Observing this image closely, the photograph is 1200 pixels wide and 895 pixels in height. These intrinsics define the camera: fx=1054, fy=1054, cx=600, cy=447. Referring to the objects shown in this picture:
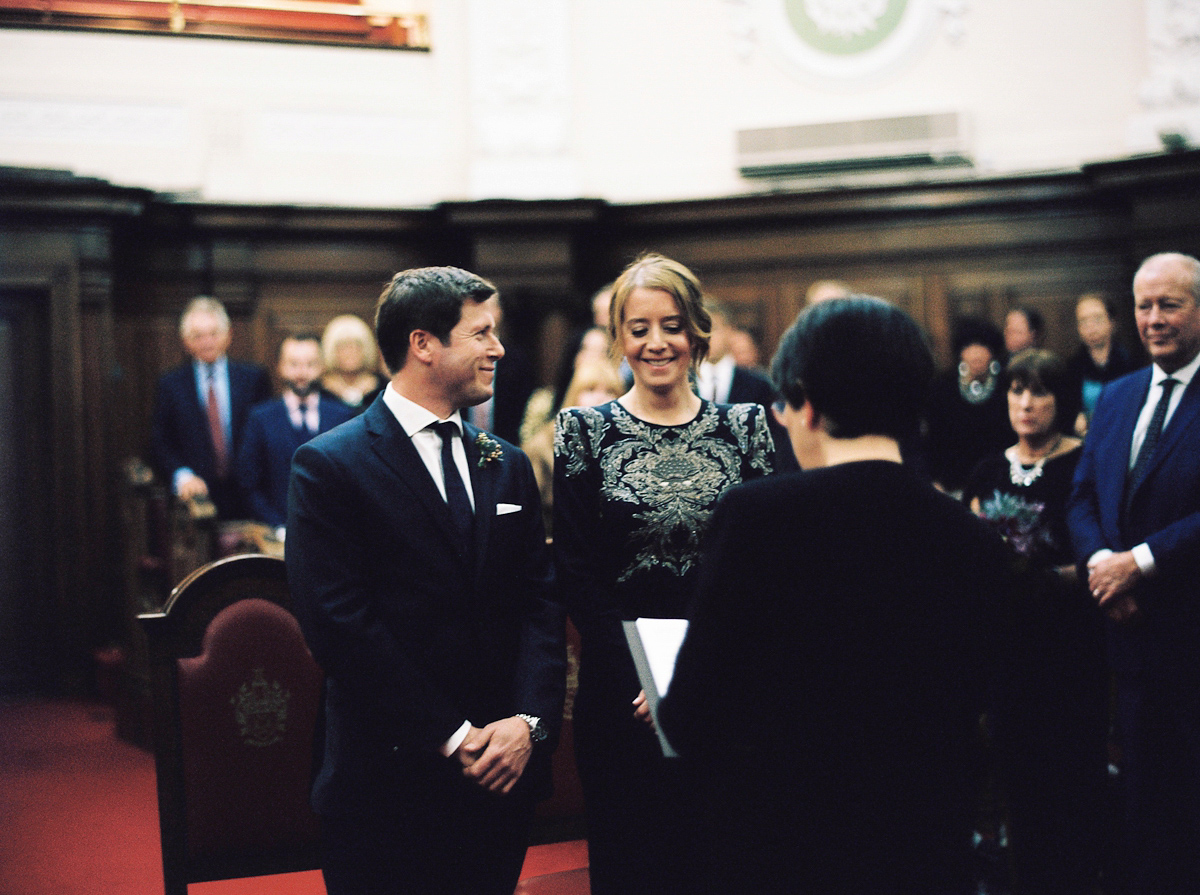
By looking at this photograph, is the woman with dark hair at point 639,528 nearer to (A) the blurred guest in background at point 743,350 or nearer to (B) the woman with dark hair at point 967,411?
(B) the woman with dark hair at point 967,411

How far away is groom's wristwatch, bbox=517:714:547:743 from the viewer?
1771mm

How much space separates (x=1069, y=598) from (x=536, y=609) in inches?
60.3

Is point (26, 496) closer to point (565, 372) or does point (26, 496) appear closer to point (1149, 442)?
point (565, 372)

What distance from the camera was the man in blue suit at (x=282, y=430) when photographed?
171 inches

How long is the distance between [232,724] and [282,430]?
2.37 meters

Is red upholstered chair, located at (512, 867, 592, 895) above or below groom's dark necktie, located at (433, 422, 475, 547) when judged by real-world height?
below

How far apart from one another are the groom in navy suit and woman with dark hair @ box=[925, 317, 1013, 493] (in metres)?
3.13

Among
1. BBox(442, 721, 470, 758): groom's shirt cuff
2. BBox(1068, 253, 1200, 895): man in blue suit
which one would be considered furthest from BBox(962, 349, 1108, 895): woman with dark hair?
BBox(442, 721, 470, 758): groom's shirt cuff

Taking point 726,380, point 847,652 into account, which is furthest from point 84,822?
point 847,652

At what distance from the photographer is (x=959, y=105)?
250 inches

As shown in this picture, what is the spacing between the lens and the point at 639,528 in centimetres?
193

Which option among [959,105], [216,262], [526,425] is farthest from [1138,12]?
[216,262]

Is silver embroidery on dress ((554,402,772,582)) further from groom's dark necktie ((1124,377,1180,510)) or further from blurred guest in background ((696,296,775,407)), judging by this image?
blurred guest in background ((696,296,775,407))

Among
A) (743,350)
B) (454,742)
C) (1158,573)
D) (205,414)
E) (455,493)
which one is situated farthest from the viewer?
(743,350)
